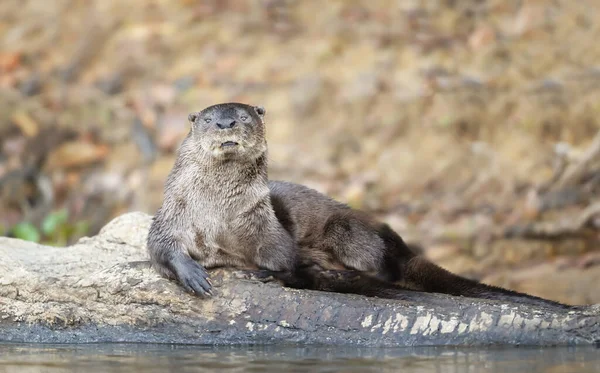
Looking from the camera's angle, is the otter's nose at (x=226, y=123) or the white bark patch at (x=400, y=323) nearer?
the white bark patch at (x=400, y=323)

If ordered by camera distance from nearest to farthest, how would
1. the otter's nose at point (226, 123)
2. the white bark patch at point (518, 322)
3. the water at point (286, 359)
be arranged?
the water at point (286, 359) < the white bark patch at point (518, 322) < the otter's nose at point (226, 123)

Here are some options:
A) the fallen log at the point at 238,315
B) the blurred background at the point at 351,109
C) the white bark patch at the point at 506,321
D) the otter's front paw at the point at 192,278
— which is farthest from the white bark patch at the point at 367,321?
the blurred background at the point at 351,109

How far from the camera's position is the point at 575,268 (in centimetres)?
727

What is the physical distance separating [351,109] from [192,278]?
15.8 ft

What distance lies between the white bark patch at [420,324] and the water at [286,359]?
11 centimetres

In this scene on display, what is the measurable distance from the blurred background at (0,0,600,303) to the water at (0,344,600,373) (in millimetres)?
3217

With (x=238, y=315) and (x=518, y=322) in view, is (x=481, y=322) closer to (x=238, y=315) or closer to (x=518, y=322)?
(x=518, y=322)

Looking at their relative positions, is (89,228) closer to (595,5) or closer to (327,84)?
(327,84)

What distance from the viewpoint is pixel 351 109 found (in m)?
9.10

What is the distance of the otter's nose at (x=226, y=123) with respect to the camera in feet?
15.0

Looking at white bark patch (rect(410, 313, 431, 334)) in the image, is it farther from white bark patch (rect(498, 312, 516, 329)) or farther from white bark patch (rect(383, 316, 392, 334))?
white bark patch (rect(498, 312, 516, 329))

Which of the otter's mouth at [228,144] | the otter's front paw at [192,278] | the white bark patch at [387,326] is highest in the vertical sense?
the otter's mouth at [228,144]

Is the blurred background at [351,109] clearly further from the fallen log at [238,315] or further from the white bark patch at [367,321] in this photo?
the white bark patch at [367,321]

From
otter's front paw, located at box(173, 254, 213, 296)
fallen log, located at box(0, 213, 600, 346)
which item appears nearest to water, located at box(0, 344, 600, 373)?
fallen log, located at box(0, 213, 600, 346)
